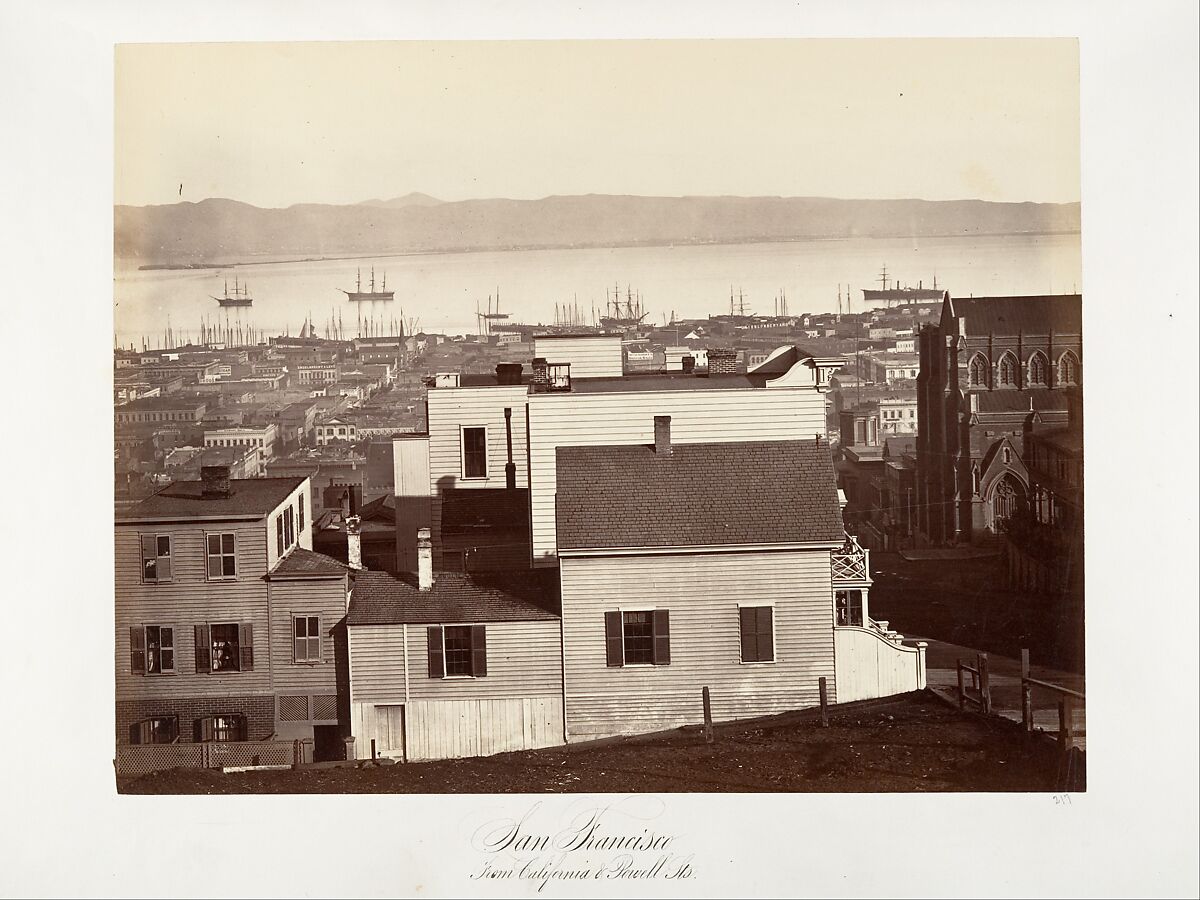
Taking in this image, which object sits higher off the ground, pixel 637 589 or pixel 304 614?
pixel 637 589

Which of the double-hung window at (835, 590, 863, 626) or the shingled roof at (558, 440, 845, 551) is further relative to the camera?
the double-hung window at (835, 590, 863, 626)

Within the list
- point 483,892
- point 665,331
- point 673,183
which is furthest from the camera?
point 665,331

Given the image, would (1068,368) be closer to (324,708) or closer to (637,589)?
(637,589)

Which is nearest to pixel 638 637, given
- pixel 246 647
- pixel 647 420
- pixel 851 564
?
pixel 647 420

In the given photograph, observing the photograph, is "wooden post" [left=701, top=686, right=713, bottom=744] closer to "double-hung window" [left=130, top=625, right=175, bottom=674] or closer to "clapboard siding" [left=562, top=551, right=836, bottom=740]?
"clapboard siding" [left=562, top=551, right=836, bottom=740]

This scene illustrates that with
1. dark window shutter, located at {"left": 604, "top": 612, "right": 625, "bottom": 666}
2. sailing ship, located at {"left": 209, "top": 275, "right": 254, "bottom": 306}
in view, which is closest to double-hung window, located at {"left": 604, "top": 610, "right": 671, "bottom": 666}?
dark window shutter, located at {"left": 604, "top": 612, "right": 625, "bottom": 666}

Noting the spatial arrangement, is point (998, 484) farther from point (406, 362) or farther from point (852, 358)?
point (406, 362)
